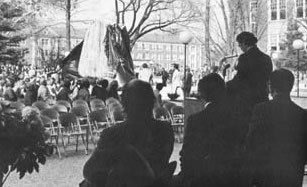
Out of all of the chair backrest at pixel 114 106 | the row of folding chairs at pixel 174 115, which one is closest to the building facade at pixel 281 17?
the row of folding chairs at pixel 174 115

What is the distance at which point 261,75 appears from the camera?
15.5ft

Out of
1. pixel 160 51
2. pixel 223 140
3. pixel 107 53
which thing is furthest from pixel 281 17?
pixel 223 140

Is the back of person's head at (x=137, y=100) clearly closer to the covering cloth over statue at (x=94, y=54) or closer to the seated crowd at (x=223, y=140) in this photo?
the seated crowd at (x=223, y=140)

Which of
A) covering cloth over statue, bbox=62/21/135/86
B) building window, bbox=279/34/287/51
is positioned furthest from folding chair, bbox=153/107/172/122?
building window, bbox=279/34/287/51

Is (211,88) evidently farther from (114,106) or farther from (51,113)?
(114,106)

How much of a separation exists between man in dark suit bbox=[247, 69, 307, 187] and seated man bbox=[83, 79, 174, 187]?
2.49 ft

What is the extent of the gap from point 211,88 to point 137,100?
0.66 m

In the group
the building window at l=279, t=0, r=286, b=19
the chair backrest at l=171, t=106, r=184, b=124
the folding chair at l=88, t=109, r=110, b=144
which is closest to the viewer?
the folding chair at l=88, t=109, r=110, b=144

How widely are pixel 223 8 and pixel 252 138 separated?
1301cm

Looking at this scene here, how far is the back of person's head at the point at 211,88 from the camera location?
3.36 m

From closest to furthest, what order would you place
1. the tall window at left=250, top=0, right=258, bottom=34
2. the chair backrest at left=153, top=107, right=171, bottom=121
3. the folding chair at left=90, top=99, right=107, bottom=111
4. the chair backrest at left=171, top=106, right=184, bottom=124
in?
the chair backrest at left=153, top=107, right=171, bottom=121
the chair backrest at left=171, top=106, right=184, bottom=124
the folding chair at left=90, top=99, right=107, bottom=111
the tall window at left=250, top=0, right=258, bottom=34

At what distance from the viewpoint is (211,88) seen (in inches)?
133

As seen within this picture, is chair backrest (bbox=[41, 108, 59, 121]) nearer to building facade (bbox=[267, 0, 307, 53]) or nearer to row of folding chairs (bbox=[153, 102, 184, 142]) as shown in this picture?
row of folding chairs (bbox=[153, 102, 184, 142])

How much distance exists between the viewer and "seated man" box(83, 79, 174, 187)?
109 inches
